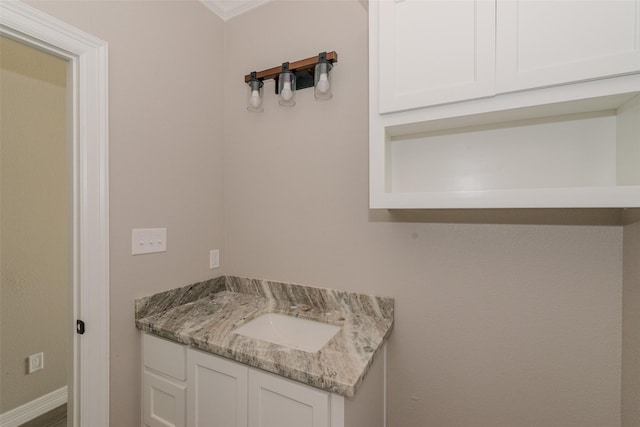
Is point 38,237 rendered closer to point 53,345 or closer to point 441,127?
point 53,345

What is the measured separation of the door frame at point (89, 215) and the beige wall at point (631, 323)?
76.0 inches

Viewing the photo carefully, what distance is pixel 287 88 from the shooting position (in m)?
1.47

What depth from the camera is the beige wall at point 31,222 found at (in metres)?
1.75

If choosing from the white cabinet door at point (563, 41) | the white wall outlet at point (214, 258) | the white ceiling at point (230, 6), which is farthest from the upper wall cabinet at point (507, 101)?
the white wall outlet at point (214, 258)

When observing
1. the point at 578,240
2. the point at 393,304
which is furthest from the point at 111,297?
the point at 578,240

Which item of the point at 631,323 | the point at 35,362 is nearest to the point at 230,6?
the point at 631,323

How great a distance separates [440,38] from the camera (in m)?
0.99

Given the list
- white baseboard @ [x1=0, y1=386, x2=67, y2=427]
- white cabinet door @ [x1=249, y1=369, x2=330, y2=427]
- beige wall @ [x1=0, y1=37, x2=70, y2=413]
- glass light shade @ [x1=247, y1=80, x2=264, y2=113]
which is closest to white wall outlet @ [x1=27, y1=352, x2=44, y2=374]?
beige wall @ [x1=0, y1=37, x2=70, y2=413]

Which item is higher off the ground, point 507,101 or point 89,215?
point 507,101

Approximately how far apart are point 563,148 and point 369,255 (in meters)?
0.86

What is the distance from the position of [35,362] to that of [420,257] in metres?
2.50

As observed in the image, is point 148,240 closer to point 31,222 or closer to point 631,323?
point 31,222

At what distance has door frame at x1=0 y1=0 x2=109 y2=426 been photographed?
45.6 inches

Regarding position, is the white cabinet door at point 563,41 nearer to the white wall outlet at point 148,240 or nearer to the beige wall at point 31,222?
the white wall outlet at point 148,240
